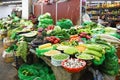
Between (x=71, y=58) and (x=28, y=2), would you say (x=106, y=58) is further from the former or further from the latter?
(x=28, y=2)

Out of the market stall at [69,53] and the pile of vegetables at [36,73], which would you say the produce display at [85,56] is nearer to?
the market stall at [69,53]

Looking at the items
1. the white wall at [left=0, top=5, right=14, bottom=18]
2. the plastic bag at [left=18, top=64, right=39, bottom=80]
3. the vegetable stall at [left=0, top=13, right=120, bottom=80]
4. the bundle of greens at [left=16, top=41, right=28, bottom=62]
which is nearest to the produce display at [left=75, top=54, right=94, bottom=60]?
the vegetable stall at [left=0, top=13, right=120, bottom=80]

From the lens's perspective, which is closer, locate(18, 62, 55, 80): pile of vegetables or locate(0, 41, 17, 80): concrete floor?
locate(18, 62, 55, 80): pile of vegetables

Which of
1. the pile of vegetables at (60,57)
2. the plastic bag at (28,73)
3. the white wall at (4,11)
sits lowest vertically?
the plastic bag at (28,73)

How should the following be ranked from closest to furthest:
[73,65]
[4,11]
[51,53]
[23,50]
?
[73,65], [51,53], [23,50], [4,11]

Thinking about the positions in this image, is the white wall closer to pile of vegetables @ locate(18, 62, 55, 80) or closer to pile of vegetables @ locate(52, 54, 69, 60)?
pile of vegetables @ locate(18, 62, 55, 80)

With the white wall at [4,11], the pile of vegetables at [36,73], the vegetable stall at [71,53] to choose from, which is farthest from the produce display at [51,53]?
the white wall at [4,11]

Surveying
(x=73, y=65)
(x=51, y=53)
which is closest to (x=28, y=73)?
(x=51, y=53)

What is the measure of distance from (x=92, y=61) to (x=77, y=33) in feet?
4.96

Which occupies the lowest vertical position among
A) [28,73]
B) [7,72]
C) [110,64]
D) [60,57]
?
[7,72]

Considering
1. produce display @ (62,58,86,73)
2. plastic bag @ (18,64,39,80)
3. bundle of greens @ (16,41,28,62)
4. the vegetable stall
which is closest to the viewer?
produce display @ (62,58,86,73)

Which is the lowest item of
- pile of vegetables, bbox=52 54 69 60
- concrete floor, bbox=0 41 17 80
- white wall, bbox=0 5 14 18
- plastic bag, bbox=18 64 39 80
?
concrete floor, bbox=0 41 17 80

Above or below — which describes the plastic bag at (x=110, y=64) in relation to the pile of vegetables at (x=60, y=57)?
below

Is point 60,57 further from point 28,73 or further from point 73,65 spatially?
point 28,73
